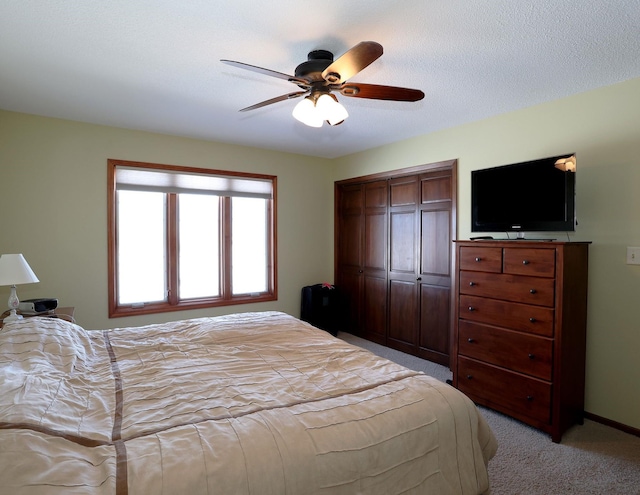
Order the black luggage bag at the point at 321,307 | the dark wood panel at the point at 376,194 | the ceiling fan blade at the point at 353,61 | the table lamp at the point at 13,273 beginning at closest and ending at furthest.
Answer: the ceiling fan blade at the point at 353,61
the table lamp at the point at 13,273
the dark wood panel at the point at 376,194
the black luggage bag at the point at 321,307

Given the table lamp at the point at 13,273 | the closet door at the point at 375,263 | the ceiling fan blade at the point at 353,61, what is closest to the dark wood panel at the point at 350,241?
the closet door at the point at 375,263

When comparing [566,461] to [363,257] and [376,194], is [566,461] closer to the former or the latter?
[363,257]

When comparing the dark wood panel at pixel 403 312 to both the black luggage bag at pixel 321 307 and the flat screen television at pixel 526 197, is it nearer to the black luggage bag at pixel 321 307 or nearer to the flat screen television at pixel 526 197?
the black luggage bag at pixel 321 307

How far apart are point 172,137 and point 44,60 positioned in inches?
67.7

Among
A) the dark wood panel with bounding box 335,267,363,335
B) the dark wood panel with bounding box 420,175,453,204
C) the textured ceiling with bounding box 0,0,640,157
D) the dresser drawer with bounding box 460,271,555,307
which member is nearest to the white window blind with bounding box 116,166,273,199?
the textured ceiling with bounding box 0,0,640,157

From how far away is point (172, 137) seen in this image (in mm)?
3994

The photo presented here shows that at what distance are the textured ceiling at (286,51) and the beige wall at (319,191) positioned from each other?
211mm

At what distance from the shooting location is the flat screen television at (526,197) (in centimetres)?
253

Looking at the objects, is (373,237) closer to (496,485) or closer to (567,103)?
(567,103)

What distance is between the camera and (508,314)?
2662mm

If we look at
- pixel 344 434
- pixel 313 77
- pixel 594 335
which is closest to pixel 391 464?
pixel 344 434

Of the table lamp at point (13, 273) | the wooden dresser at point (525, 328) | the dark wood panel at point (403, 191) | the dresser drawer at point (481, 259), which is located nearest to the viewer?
the wooden dresser at point (525, 328)

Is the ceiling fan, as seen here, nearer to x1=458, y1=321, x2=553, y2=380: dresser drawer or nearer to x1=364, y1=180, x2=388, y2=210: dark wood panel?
x1=458, y1=321, x2=553, y2=380: dresser drawer

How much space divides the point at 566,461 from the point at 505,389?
21.8 inches
